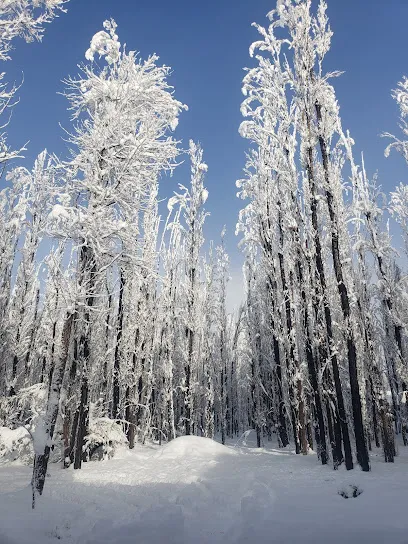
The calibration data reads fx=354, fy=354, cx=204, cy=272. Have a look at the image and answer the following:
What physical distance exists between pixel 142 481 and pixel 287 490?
11.0 feet

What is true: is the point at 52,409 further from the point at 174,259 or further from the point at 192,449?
the point at 174,259

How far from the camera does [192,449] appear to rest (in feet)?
40.3

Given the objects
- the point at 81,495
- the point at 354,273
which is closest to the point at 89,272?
the point at 81,495

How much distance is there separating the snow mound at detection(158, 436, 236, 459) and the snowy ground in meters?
2.22

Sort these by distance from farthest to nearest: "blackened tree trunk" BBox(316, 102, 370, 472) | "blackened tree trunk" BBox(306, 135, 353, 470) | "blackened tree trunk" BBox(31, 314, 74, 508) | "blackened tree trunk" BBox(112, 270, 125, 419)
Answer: "blackened tree trunk" BBox(112, 270, 125, 419) < "blackened tree trunk" BBox(306, 135, 353, 470) < "blackened tree trunk" BBox(316, 102, 370, 472) < "blackened tree trunk" BBox(31, 314, 74, 508)

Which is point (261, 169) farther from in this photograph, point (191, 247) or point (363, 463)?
point (363, 463)

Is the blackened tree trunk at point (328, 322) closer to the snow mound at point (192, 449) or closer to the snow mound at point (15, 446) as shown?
the snow mound at point (192, 449)

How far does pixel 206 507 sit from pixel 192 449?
23.4ft

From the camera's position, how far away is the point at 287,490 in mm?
6730

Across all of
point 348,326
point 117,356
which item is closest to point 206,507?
point 348,326

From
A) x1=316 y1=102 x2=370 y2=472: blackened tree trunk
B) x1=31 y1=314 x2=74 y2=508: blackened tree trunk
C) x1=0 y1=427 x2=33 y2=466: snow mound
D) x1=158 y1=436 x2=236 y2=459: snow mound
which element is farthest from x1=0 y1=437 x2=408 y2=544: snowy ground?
x1=158 y1=436 x2=236 y2=459: snow mound

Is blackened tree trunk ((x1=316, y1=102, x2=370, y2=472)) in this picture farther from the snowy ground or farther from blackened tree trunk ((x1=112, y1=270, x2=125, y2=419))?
blackened tree trunk ((x1=112, y1=270, x2=125, y2=419))

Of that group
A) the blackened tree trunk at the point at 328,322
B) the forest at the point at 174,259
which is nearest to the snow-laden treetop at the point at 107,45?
the forest at the point at 174,259

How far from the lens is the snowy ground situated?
13.8 feet
